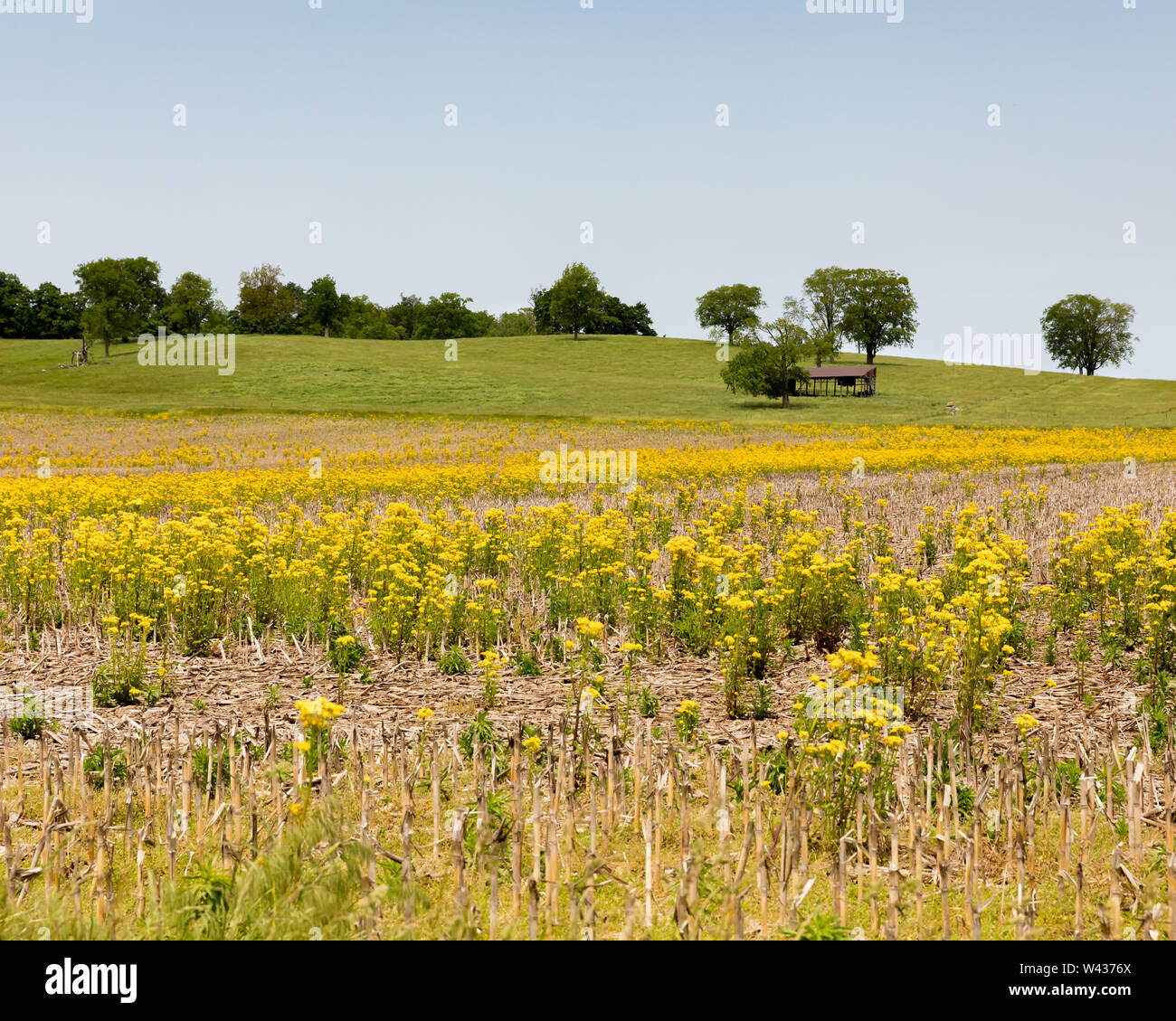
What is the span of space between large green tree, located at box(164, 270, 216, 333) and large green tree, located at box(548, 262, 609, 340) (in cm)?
4924

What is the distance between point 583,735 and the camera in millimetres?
6203

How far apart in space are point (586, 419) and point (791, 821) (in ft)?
167

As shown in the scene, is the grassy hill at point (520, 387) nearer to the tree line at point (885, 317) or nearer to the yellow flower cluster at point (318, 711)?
the tree line at point (885, 317)

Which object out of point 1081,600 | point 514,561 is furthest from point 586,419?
point 1081,600

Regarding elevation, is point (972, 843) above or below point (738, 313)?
below

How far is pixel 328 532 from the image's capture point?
11.8 meters

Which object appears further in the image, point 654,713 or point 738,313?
point 738,313

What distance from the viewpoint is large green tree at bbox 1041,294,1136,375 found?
120750mm

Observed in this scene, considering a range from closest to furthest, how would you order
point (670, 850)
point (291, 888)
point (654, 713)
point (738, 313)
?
1. point (291, 888)
2. point (670, 850)
3. point (654, 713)
4. point (738, 313)

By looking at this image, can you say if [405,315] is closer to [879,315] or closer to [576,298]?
[576,298]

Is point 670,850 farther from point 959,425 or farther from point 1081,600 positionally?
point 959,425

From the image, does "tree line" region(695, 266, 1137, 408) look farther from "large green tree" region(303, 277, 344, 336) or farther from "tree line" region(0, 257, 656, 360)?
"large green tree" region(303, 277, 344, 336)

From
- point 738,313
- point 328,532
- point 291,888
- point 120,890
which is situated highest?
point 738,313

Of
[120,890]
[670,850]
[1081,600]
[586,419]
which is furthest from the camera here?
[586,419]
